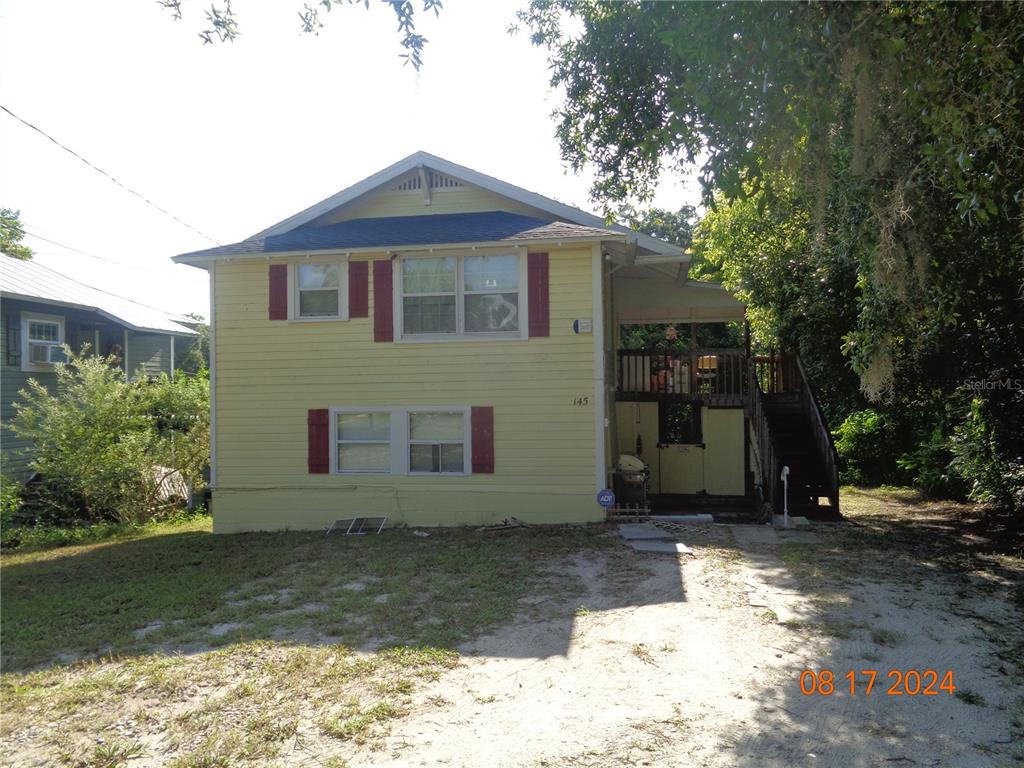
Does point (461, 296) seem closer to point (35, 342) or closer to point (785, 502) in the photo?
point (785, 502)

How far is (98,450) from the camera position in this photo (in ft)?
43.1

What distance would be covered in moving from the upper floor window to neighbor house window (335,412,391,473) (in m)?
1.68

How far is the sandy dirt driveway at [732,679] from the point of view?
373 centimetres

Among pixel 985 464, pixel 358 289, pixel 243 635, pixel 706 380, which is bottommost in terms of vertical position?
pixel 243 635

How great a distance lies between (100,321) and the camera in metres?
18.0

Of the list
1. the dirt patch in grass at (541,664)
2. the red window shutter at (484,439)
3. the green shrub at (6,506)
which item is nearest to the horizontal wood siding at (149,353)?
the green shrub at (6,506)

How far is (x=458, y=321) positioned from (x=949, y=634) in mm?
7305

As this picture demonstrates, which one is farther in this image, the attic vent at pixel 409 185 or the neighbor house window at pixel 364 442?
the attic vent at pixel 409 185

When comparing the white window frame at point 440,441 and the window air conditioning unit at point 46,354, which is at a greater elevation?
the window air conditioning unit at point 46,354

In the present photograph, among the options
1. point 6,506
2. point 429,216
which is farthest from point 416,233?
point 6,506

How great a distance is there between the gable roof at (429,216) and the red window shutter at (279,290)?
1.22 ft

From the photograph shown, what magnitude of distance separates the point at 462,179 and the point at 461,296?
6.94 feet

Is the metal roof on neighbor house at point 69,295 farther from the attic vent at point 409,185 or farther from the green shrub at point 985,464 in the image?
the green shrub at point 985,464
